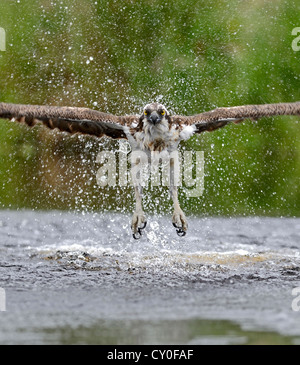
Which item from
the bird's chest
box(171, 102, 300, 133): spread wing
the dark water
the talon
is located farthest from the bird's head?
the dark water

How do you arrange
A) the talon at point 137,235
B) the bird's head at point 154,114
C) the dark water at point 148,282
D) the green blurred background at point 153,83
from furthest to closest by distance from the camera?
the green blurred background at point 153,83
the talon at point 137,235
the bird's head at point 154,114
the dark water at point 148,282

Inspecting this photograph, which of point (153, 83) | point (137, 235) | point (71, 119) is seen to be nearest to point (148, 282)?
point (137, 235)

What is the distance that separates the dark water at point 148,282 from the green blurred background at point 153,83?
1900 millimetres

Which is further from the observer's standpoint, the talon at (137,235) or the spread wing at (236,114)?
the talon at (137,235)

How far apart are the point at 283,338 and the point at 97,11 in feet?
52.5

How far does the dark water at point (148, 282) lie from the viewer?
977cm

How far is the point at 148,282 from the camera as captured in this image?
42.0 ft

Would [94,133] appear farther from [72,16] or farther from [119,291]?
[72,16]

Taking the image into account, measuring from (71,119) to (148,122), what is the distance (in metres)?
1.44

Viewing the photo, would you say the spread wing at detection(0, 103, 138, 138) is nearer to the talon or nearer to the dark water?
the talon

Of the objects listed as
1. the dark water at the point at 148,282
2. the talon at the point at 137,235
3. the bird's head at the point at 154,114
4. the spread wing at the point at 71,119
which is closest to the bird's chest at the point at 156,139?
the bird's head at the point at 154,114

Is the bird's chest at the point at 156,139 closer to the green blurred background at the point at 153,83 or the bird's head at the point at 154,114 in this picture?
the bird's head at the point at 154,114

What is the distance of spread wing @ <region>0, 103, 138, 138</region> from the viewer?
14328mm
